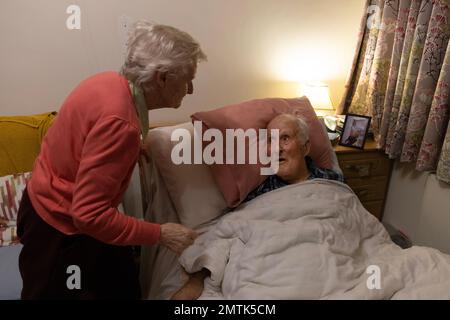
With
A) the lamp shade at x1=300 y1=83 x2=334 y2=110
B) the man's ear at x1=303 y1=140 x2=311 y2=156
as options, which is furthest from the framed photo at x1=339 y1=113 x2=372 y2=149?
the man's ear at x1=303 y1=140 x2=311 y2=156

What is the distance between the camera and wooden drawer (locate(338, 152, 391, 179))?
6.94 feet

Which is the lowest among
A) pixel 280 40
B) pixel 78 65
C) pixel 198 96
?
pixel 198 96

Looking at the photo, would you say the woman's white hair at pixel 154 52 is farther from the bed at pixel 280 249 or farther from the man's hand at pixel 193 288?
the man's hand at pixel 193 288

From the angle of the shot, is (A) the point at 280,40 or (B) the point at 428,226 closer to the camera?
(B) the point at 428,226

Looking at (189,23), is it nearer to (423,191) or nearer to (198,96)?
(198,96)

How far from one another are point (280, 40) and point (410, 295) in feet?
5.28

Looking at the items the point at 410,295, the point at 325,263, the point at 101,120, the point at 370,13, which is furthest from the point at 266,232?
the point at 370,13

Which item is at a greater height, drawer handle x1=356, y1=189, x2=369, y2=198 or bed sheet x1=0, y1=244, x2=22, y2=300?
drawer handle x1=356, y1=189, x2=369, y2=198

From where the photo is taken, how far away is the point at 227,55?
217 cm

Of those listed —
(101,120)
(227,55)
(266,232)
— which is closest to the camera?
(101,120)

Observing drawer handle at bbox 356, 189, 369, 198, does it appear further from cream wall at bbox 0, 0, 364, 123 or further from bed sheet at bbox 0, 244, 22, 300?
bed sheet at bbox 0, 244, 22, 300

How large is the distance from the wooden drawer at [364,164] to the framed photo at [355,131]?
74mm

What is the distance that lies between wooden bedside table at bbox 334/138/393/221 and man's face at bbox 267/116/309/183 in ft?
1.97

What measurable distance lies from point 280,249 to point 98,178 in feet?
2.07
